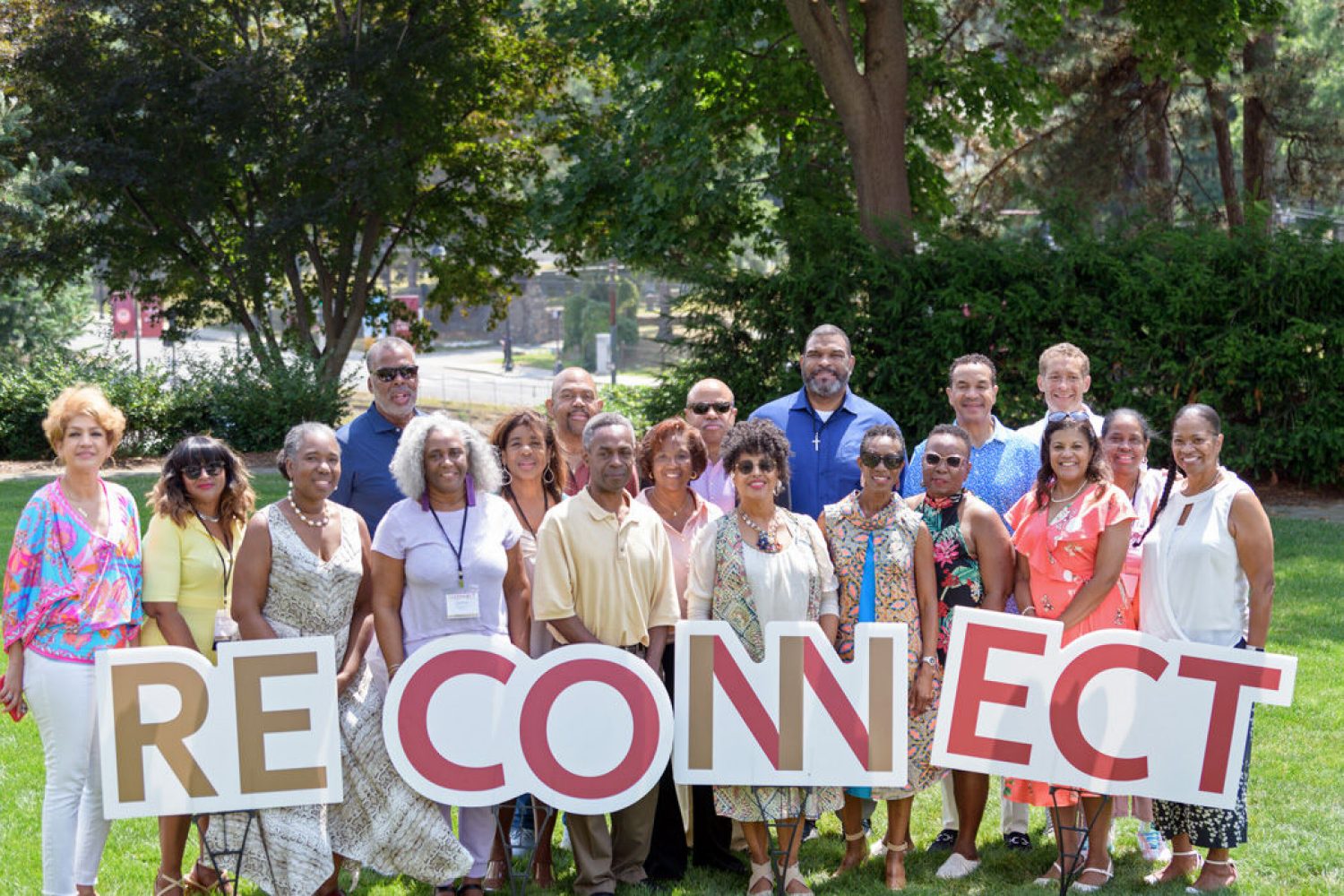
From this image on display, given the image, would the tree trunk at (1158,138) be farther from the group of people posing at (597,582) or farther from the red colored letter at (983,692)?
the red colored letter at (983,692)

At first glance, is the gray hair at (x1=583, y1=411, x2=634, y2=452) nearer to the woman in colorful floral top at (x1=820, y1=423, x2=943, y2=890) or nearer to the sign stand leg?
the woman in colorful floral top at (x1=820, y1=423, x2=943, y2=890)

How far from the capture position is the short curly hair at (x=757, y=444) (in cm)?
558

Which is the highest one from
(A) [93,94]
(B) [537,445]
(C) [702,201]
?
(A) [93,94]

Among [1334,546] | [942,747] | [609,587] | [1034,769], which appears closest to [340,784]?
[609,587]

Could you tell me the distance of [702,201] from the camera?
17.2m

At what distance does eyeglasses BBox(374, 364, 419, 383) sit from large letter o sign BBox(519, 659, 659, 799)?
5.74 ft

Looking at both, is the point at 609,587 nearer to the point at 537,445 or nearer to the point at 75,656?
the point at 537,445

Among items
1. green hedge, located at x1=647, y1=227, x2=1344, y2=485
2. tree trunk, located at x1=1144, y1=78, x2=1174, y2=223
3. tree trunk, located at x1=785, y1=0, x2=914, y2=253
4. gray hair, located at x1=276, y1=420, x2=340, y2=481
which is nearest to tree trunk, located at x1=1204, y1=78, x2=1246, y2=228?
tree trunk, located at x1=1144, y1=78, x2=1174, y2=223

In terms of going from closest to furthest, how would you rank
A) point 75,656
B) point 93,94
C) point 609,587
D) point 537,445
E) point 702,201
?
point 75,656 < point 609,587 < point 537,445 < point 702,201 < point 93,94

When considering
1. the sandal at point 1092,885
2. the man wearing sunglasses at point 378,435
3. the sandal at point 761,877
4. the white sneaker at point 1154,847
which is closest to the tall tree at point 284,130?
the man wearing sunglasses at point 378,435

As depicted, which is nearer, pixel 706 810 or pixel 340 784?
pixel 340 784

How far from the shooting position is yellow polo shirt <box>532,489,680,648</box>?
5.43 m

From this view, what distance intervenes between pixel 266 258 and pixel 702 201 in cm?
897

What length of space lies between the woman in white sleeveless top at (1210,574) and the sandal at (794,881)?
1421mm
